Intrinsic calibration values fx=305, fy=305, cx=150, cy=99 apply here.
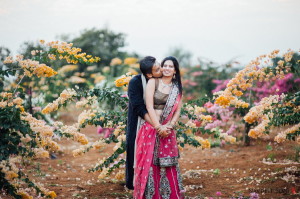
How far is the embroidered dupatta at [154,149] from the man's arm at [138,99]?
0.41 ft

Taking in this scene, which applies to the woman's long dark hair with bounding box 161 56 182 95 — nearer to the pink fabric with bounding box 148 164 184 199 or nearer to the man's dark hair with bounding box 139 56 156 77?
the man's dark hair with bounding box 139 56 156 77

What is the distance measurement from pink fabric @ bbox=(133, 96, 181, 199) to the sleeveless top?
0.41ft

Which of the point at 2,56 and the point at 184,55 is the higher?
the point at 184,55

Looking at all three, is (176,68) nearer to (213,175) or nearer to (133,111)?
(133,111)

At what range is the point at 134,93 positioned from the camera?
328cm

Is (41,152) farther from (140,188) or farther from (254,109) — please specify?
(254,109)

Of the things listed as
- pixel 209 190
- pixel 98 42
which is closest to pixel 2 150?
pixel 209 190

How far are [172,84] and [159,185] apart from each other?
43.1 inches

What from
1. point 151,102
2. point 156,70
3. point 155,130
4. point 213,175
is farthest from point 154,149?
point 213,175

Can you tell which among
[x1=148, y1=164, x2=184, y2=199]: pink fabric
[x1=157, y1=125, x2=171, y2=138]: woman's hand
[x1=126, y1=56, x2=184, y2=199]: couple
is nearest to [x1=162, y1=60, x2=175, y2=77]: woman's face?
[x1=126, y1=56, x2=184, y2=199]: couple

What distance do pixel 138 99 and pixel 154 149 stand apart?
0.56m

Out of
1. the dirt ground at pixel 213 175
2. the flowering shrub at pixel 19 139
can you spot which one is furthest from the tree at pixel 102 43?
the flowering shrub at pixel 19 139

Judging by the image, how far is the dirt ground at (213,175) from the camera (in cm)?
457

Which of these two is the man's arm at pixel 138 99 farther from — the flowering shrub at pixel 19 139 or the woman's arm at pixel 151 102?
the flowering shrub at pixel 19 139
